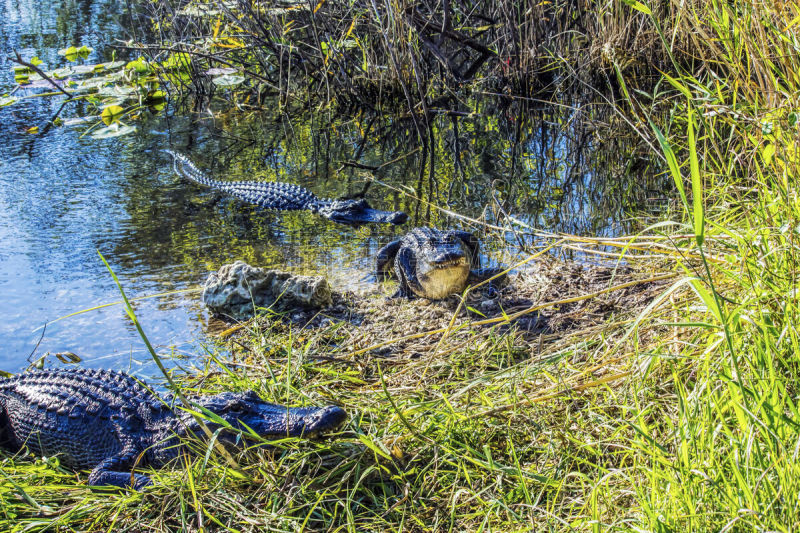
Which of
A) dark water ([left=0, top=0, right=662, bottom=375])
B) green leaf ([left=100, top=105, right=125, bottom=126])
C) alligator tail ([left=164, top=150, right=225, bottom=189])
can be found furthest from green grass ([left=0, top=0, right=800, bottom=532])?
green leaf ([left=100, top=105, right=125, bottom=126])

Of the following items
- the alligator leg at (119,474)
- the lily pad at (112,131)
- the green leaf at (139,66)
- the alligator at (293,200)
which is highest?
the green leaf at (139,66)

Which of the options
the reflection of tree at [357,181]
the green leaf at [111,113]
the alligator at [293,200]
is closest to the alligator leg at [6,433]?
the reflection of tree at [357,181]

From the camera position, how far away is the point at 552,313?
3.24 metres

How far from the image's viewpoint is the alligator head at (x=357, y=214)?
17.8 ft

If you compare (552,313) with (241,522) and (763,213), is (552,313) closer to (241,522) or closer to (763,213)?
(763,213)

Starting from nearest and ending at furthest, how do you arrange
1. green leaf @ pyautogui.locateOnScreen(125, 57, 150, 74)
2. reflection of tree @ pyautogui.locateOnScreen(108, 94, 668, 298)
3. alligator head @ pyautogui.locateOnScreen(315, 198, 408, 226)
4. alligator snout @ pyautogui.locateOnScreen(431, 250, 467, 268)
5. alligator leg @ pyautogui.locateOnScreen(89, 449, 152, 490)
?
alligator leg @ pyautogui.locateOnScreen(89, 449, 152, 490) < alligator snout @ pyautogui.locateOnScreen(431, 250, 467, 268) < reflection of tree @ pyautogui.locateOnScreen(108, 94, 668, 298) < alligator head @ pyautogui.locateOnScreen(315, 198, 408, 226) < green leaf @ pyautogui.locateOnScreen(125, 57, 150, 74)

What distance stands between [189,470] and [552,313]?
1.86m

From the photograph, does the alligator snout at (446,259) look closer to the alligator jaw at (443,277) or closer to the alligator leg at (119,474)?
the alligator jaw at (443,277)

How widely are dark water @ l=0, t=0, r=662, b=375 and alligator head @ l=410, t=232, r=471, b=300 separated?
471 mm

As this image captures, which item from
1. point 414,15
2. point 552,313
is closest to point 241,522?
point 552,313

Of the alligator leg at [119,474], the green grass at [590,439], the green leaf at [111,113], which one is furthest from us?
the green leaf at [111,113]

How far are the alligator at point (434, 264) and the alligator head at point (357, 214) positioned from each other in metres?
1.17

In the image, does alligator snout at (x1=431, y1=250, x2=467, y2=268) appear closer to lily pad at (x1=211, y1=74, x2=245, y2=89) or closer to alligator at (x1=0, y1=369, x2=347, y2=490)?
alligator at (x1=0, y1=369, x2=347, y2=490)

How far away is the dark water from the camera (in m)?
3.89
